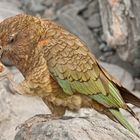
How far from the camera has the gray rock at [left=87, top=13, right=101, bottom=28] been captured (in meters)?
11.1

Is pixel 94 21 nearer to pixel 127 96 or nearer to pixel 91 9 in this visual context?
pixel 91 9

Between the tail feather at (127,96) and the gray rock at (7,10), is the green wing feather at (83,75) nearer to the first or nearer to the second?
the tail feather at (127,96)

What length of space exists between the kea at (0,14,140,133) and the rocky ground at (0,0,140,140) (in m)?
0.21

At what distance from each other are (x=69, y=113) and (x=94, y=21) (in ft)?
13.6

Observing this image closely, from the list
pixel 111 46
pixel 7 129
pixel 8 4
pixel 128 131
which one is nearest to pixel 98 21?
pixel 111 46

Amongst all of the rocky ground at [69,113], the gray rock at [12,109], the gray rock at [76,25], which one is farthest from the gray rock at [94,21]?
the gray rock at [12,109]

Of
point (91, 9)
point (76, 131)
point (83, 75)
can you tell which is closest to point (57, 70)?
point (83, 75)

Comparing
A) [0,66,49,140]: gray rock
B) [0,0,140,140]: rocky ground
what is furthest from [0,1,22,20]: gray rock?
[0,66,49,140]: gray rock

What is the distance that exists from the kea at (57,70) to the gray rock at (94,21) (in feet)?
17.4

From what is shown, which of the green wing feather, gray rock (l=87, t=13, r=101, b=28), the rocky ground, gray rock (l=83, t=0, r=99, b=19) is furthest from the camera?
gray rock (l=83, t=0, r=99, b=19)

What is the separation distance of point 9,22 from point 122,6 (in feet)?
13.9

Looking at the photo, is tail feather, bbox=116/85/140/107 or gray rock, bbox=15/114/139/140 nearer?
gray rock, bbox=15/114/139/140

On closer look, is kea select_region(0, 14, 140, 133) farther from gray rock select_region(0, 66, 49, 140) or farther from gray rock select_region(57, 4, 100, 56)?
gray rock select_region(57, 4, 100, 56)

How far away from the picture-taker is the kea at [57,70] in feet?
18.6
